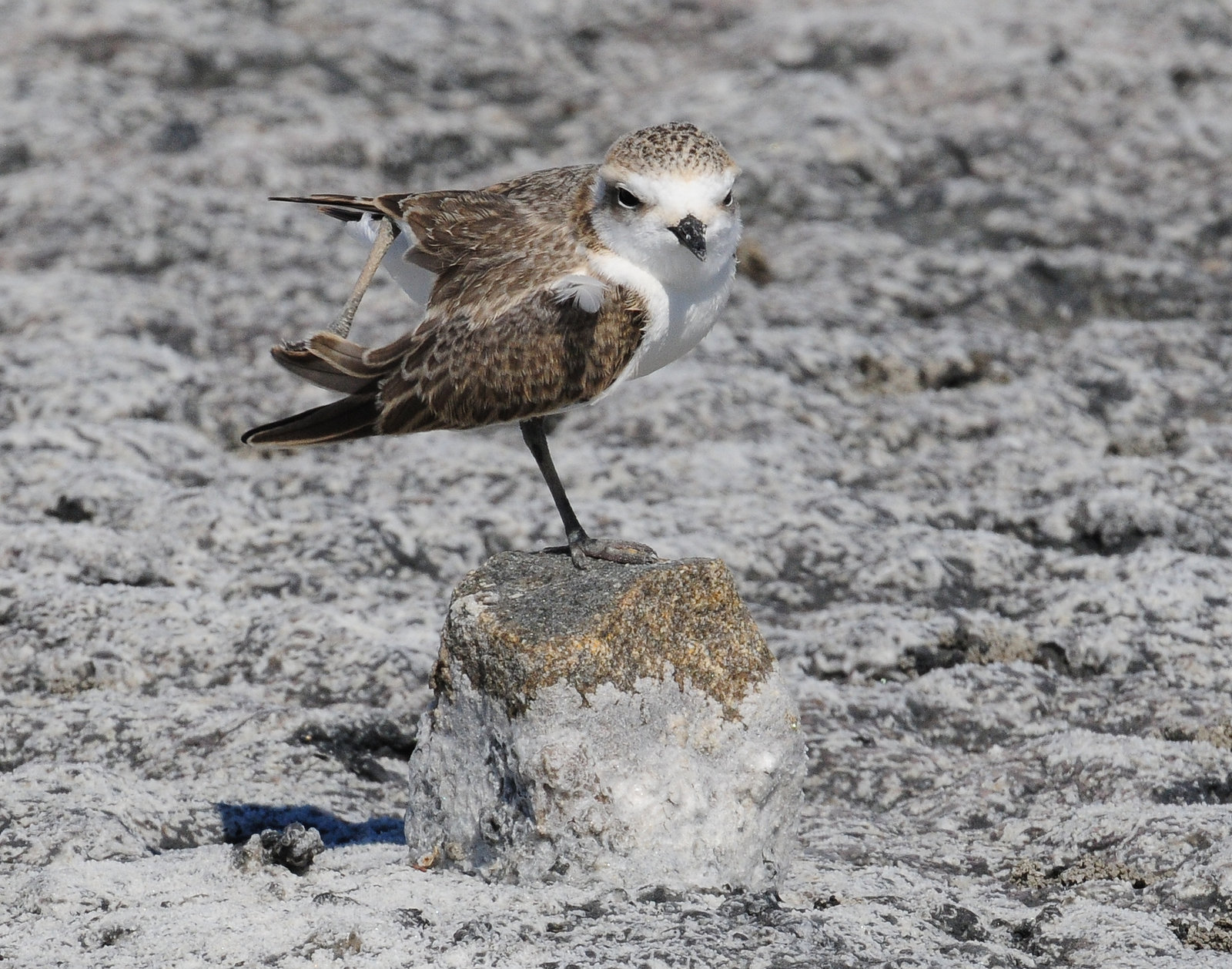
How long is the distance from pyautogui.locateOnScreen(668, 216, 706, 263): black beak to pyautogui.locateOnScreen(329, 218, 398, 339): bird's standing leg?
1.45m

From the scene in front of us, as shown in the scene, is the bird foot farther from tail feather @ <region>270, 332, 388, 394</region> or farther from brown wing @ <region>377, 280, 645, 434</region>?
tail feather @ <region>270, 332, 388, 394</region>

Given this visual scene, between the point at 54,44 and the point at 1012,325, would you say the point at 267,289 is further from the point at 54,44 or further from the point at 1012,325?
the point at 1012,325

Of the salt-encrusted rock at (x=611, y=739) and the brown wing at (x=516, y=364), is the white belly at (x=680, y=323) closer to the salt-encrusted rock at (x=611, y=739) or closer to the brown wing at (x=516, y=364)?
the brown wing at (x=516, y=364)

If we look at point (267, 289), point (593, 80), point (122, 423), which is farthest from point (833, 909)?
point (593, 80)

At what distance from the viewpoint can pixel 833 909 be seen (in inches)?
227

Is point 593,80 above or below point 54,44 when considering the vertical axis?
above

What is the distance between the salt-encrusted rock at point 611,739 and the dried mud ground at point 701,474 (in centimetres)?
18

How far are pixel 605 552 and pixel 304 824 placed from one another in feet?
5.68

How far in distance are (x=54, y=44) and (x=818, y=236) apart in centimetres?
710

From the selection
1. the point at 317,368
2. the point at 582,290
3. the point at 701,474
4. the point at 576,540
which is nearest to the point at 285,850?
the point at 576,540

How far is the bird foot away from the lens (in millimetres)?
6707

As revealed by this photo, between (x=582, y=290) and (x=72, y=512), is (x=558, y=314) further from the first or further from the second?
(x=72, y=512)

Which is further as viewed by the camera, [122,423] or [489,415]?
[122,423]

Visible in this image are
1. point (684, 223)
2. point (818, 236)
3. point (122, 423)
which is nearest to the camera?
point (684, 223)
